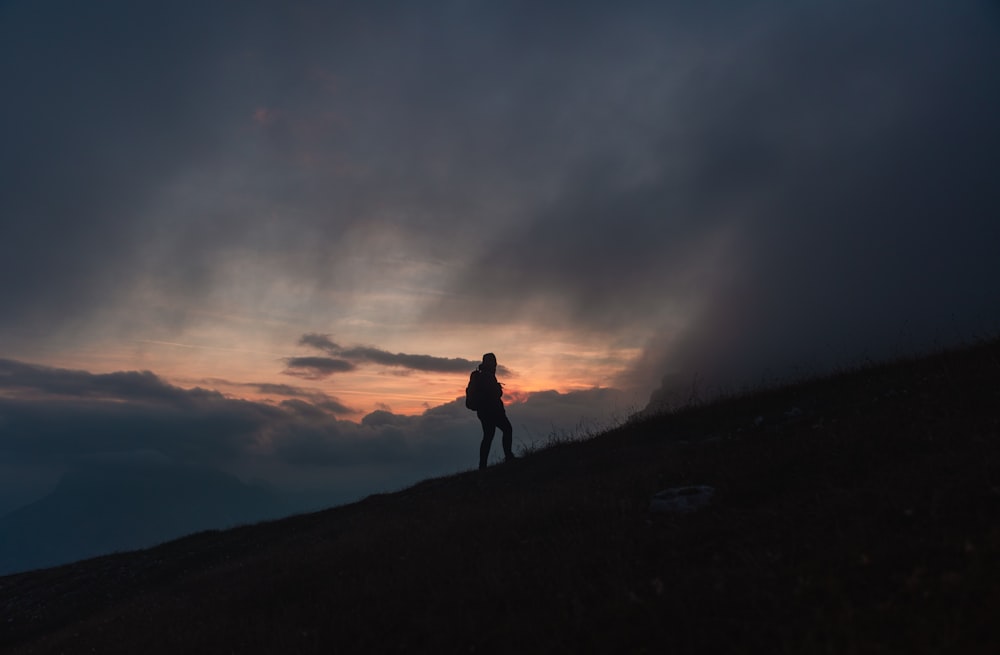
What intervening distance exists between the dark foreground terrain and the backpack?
17.0 feet

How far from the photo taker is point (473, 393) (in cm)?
2033

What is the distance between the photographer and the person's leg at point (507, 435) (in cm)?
2038

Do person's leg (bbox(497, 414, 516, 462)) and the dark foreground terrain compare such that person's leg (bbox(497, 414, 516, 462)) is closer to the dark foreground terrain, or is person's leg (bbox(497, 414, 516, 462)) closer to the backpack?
the backpack

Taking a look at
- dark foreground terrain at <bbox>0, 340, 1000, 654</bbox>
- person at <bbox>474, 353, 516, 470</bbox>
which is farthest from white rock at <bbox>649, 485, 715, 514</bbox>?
person at <bbox>474, 353, 516, 470</bbox>

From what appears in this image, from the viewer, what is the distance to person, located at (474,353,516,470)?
20.2 m

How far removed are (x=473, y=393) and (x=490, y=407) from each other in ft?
2.66

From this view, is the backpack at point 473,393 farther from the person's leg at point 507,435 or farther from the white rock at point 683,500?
the white rock at point 683,500

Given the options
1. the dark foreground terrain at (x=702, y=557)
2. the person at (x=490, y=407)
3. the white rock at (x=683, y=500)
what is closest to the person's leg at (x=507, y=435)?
the person at (x=490, y=407)

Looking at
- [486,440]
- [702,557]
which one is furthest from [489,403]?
[702,557]

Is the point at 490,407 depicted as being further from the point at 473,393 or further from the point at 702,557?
the point at 702,557

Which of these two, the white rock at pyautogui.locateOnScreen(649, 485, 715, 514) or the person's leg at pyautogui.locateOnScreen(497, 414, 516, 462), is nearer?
the white rock at pyautogui.locateOnScreen(649, 485, 715, 514)

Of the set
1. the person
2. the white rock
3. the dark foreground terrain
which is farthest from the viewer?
the person

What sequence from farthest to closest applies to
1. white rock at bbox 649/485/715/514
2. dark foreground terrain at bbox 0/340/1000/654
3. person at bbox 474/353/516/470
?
1. person at bbox 474/353/516/470
2. white rock at bbox 649/485/715/514
3. dark foreground terrain at bbox 0/340/1000/654

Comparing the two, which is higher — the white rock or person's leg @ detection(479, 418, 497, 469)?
person's leg @ detection(479, 418, 497, 469)
